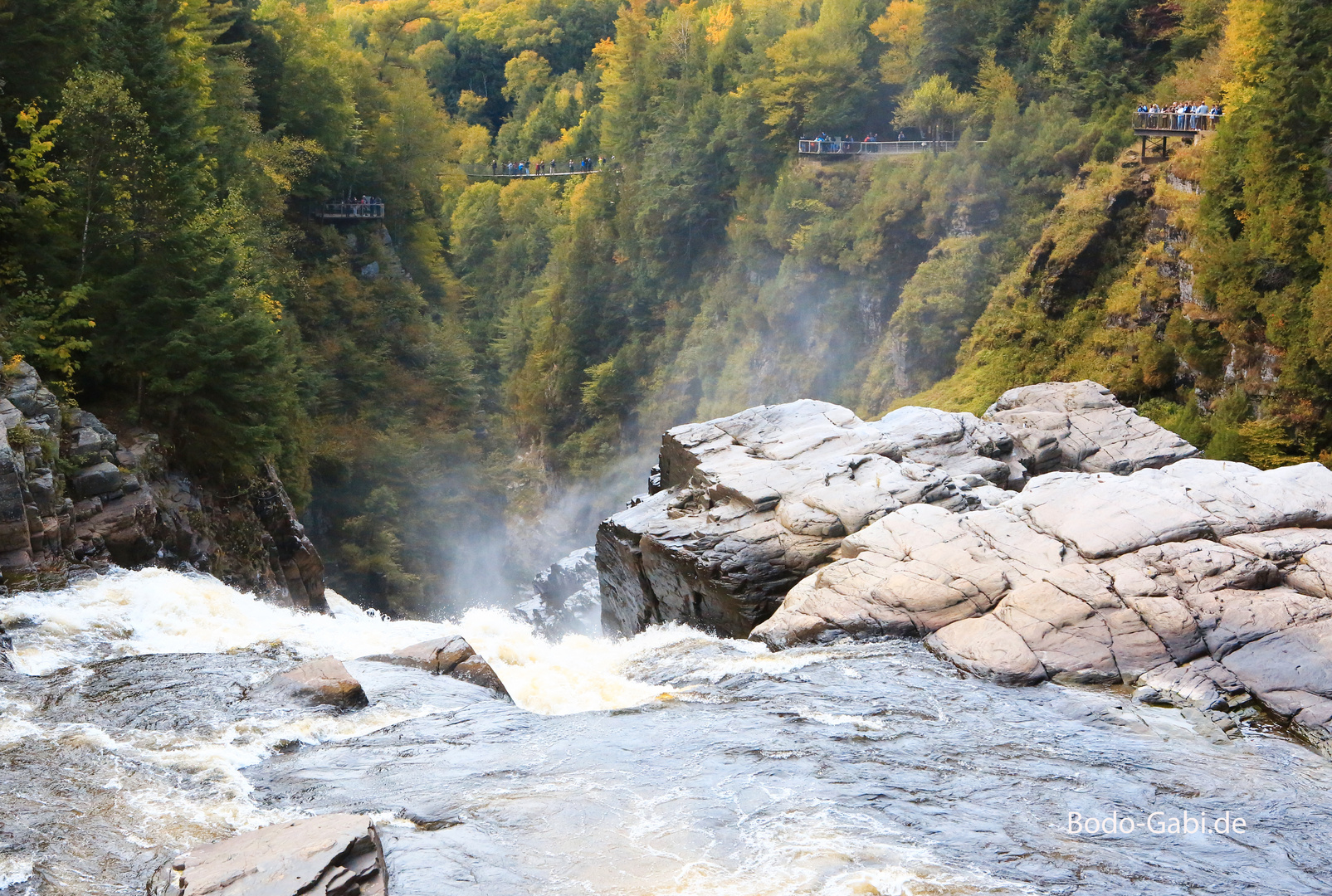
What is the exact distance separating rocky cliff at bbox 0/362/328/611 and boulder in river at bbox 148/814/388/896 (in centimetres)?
1115

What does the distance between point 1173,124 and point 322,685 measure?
130 feet

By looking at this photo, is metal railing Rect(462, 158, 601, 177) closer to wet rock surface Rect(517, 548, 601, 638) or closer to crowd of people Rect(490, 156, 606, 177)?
crowd of people Rect(490, 156, 606, 177)

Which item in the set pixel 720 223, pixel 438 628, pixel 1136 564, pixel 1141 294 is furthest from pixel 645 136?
pixel 1136 564

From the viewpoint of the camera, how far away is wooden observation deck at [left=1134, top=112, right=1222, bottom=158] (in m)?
42.0

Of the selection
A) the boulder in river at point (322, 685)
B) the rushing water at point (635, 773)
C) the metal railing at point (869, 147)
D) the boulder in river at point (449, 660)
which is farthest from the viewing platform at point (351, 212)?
the boulder in river at point (322, 685)

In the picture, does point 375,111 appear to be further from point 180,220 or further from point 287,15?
point 180,220

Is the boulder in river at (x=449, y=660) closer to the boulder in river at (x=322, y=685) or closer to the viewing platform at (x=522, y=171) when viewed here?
the boulder in river at (x=322, y=685)

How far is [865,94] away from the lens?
6425cm

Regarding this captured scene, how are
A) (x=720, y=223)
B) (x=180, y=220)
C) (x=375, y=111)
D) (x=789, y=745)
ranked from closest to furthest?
1. (x=789, y=745)
2. (x=180, y=220)
3. (x=375, y=111)
4. (x=720, y=223)

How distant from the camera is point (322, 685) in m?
16.8

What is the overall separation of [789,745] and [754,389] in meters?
51.1

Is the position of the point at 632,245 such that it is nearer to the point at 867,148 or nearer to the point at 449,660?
the point at 867,148

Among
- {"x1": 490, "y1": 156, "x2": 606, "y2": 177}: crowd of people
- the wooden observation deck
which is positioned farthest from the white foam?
{"x1": 490, "y1": 156, "x2": 606, "y2": 177}: crowd of people

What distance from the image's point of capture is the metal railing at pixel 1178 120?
41812mm
